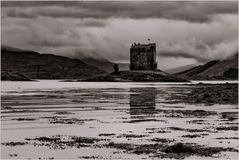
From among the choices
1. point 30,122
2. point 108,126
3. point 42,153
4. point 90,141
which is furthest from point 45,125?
point 42,153

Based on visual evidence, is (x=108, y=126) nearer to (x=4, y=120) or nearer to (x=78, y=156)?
(x=4, y=120)

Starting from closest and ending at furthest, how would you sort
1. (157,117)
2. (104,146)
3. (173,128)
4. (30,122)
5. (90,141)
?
(104,146), (90,141), (173,128), (30,122), (157,117)

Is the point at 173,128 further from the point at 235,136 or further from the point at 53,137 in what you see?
the point at 53,137

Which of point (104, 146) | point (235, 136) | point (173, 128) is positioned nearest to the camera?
point (104, 146)

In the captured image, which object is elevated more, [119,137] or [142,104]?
[119,137]

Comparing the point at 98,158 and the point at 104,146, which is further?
the point at 104,146

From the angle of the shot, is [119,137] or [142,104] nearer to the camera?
[119,137]

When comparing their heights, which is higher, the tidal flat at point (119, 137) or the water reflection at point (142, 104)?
the tidal flat at point (119, 137)

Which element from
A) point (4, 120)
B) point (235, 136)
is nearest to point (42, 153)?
point (235, 136)

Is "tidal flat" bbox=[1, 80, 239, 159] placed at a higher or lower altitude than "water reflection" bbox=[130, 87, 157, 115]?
higher

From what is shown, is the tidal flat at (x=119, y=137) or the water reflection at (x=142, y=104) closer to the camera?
the tidal flat at (x=119, y=137)

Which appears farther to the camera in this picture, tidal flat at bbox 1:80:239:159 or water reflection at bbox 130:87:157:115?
water reflection at bbox 130:87:157:115

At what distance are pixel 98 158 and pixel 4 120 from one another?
17.6 metres

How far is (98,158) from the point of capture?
830 inches
